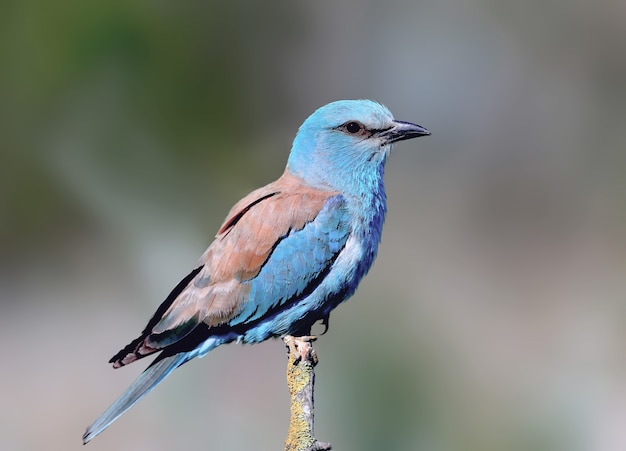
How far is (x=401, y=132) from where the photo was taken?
404cm

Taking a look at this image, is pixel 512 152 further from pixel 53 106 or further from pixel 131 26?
pixel 53 106

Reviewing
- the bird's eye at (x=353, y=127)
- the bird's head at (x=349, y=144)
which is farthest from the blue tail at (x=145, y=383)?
the bird's eye at (x=353, y=127)

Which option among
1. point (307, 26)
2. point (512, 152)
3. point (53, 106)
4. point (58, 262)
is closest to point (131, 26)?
point (53, 106)

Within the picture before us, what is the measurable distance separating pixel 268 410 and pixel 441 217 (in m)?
2.25

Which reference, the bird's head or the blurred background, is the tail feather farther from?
the blurred background

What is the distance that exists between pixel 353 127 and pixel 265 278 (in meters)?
0.82

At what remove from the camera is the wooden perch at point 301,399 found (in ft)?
9.63

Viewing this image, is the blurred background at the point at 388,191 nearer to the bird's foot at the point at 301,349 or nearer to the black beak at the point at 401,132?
the black beak at the point at 401,132

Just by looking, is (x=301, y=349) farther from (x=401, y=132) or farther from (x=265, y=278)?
(x=401, y=132)

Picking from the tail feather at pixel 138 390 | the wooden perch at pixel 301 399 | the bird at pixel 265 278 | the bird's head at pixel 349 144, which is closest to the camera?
the wooden perch at pixel 301 399

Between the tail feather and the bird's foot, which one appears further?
the tail feather

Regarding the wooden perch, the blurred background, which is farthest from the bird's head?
the blurred background

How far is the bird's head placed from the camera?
401 centimetres

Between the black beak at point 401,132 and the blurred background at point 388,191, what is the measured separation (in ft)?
9.03
